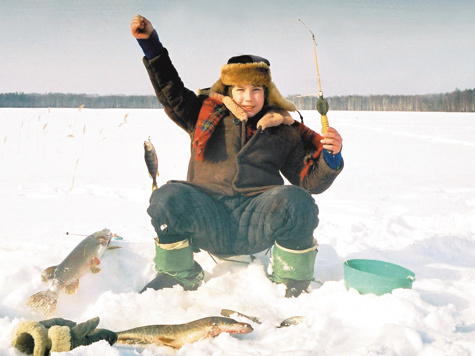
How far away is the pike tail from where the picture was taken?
2516mm

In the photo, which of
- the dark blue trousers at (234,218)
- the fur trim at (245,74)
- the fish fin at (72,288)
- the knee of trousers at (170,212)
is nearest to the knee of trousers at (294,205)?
the dark blue trousers at (234,218)

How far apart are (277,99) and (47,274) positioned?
6.76 feet

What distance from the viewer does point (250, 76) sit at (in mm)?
3123

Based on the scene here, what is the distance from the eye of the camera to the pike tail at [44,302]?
2.52 meters

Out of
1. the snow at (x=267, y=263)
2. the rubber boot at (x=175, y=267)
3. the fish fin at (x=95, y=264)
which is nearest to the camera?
the snow at (x=267, y=263)

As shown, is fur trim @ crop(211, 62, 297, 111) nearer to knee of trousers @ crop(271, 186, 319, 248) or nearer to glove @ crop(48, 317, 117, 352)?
knee of trousers @ crop(271, 186, 319, 248)

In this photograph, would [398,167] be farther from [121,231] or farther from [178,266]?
[178,266]

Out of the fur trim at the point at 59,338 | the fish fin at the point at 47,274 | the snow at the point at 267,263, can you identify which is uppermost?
the fur trim at the point at 59,338

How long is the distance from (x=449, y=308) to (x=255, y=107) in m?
1.82

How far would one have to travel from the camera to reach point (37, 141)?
41.2 ft

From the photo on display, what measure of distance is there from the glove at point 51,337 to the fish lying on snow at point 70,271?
0.59m

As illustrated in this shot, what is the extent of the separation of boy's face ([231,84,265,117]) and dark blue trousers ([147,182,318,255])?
0.65 meters

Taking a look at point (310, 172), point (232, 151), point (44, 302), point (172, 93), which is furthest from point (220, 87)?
point (44, 302)

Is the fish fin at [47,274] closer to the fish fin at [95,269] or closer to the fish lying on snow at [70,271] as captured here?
the fish lying on snow at [70,271]
